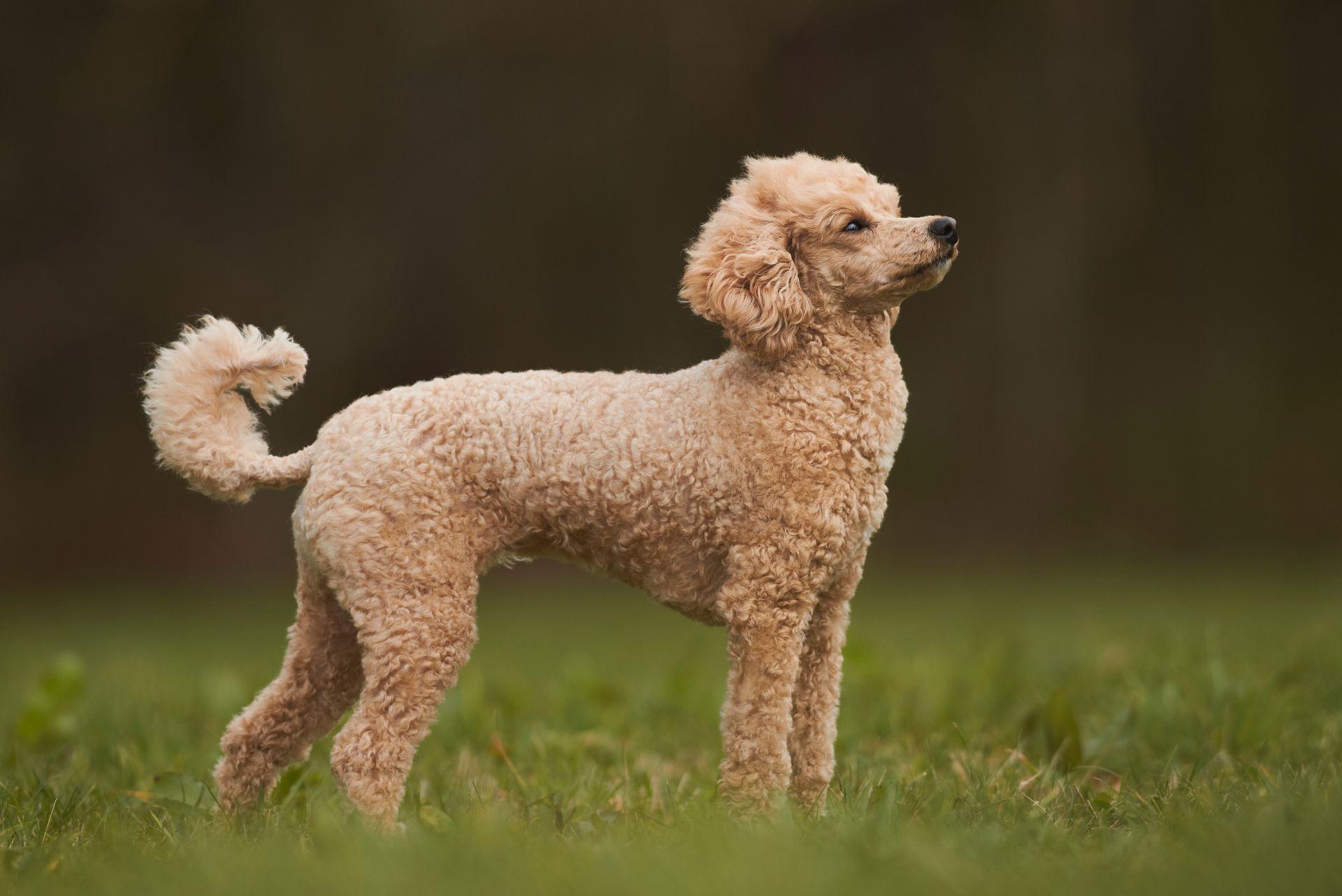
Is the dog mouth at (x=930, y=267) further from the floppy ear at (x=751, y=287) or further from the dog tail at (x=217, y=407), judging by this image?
the dog tail at (x=217, y=407)

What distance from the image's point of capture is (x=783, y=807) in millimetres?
2959

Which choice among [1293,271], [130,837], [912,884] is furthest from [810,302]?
[1293,271]

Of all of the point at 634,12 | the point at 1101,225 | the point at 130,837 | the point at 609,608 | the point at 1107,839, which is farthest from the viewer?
the point at 1101,225

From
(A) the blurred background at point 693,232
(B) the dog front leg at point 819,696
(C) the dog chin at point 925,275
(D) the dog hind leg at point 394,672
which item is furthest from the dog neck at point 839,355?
(A) the blurred background at point 693,232

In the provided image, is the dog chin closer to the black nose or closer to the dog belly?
the black nose

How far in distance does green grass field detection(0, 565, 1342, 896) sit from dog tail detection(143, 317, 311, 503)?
2.74ft

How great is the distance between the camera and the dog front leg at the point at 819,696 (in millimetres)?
3428

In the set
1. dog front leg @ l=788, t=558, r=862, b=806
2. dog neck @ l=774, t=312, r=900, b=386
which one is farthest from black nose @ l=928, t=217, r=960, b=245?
dog front leg @ l=788, t=558, r=862, b=806

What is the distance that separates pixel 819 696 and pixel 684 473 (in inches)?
28.1

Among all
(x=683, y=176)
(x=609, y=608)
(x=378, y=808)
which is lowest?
(x=609, y=608)

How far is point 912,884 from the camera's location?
249cm

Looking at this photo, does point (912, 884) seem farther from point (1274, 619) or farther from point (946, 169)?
point (946, 169)

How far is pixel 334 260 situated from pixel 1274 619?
26.5 feet

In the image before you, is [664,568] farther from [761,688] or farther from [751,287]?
[751,287]
